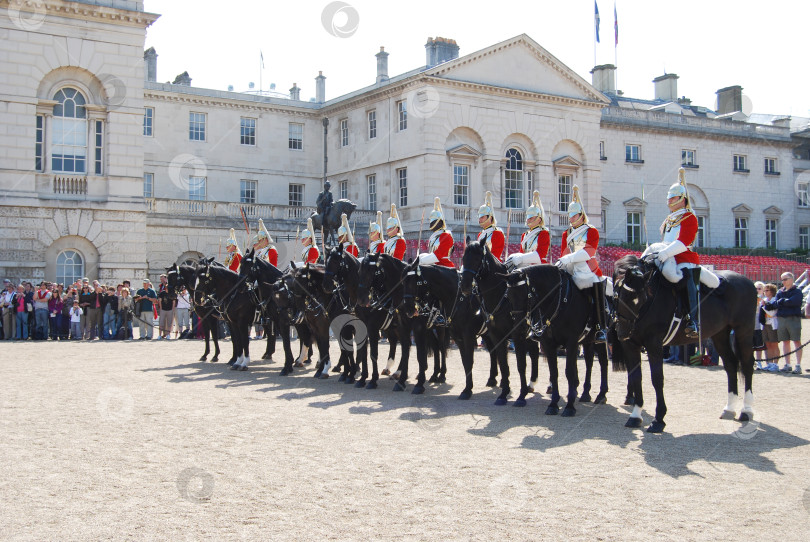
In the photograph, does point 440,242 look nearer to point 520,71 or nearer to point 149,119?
point 520,71

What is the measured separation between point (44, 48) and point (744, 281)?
26125mm

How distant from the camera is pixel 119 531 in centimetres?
589

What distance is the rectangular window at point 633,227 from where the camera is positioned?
51350 mm

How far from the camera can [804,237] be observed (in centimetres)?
5869

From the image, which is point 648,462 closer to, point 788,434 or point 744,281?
point 788,434

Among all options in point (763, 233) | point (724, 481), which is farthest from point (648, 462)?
point (763, 233)

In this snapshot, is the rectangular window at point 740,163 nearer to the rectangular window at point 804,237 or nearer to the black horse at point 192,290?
the rectangular window at point 804,237

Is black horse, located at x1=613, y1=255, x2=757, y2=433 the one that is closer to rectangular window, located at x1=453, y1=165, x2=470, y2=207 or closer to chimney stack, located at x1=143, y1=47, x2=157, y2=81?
rectangular window, located at x1=453, y1=165, x2=470, y2=207

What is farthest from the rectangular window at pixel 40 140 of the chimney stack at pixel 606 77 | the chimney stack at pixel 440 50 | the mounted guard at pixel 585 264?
the chimney stack at pixel 606 77

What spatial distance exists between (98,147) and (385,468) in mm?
25989

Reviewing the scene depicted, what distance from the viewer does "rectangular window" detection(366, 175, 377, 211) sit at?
44781 mm

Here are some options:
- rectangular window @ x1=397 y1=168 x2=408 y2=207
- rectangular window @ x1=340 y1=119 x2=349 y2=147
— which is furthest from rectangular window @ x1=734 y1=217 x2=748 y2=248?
rectangular window @ x1=340 y1=119 x2=349 y2=147

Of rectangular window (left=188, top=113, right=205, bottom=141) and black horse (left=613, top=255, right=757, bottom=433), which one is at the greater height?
rectangular window (left=188, top=113, right=205, bottom=141)

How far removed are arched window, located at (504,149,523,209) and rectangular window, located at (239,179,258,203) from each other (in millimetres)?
13811
